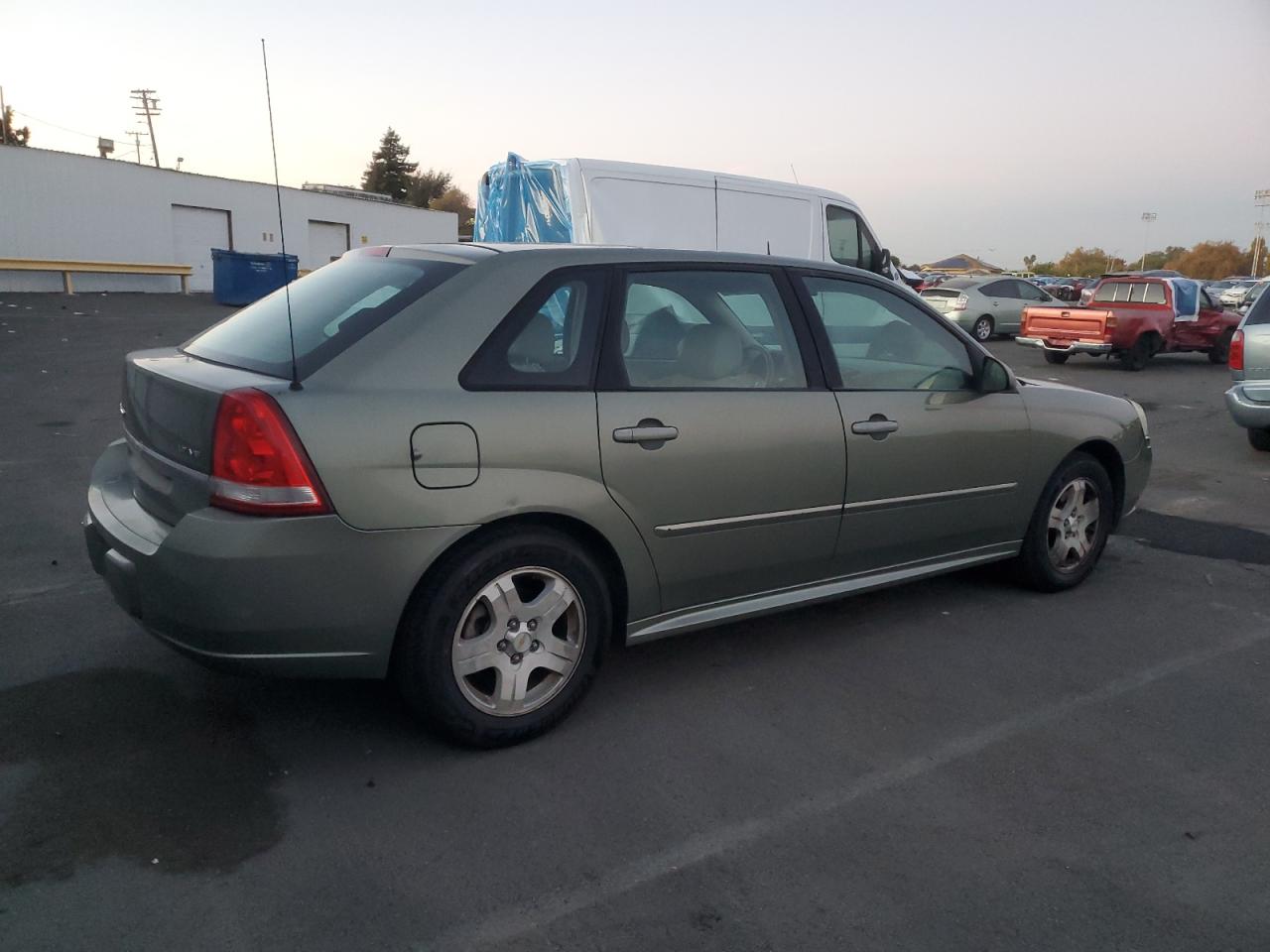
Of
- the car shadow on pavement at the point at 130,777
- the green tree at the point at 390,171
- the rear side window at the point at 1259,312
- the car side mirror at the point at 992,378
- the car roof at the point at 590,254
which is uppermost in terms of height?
the green tree at the point at 390,171

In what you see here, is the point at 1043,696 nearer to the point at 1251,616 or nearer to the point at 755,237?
the point at 1251,616

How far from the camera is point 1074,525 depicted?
202 inches

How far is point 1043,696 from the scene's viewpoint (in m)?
3.90

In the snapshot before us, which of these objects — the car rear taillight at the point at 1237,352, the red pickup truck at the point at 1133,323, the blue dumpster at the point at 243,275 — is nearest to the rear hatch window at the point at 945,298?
the red pickup truck at the point at 1133,323

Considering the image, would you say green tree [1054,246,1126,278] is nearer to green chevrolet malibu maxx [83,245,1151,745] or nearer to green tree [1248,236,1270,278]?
green tree [1248,236,1270,278]

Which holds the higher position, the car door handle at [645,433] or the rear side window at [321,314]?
the rear side window at [321,314]

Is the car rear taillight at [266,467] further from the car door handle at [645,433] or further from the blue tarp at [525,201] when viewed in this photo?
the blue tarp at [525,201]

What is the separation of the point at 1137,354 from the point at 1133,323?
0.56 meters

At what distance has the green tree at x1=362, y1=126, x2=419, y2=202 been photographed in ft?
239

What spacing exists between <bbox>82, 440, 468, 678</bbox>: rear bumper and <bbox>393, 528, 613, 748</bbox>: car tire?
99 millimetres

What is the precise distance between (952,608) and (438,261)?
2.89 metres

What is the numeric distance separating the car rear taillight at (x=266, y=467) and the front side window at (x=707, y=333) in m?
1.17

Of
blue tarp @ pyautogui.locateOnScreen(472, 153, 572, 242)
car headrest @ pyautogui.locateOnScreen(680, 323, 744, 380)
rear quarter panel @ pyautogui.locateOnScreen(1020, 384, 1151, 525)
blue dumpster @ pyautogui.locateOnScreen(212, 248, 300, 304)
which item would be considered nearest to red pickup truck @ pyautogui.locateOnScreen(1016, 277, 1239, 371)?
blue tarp @ pyautogui.locateOnScreen(472, 153, 572, 242)

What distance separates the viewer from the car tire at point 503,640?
3.16 m
